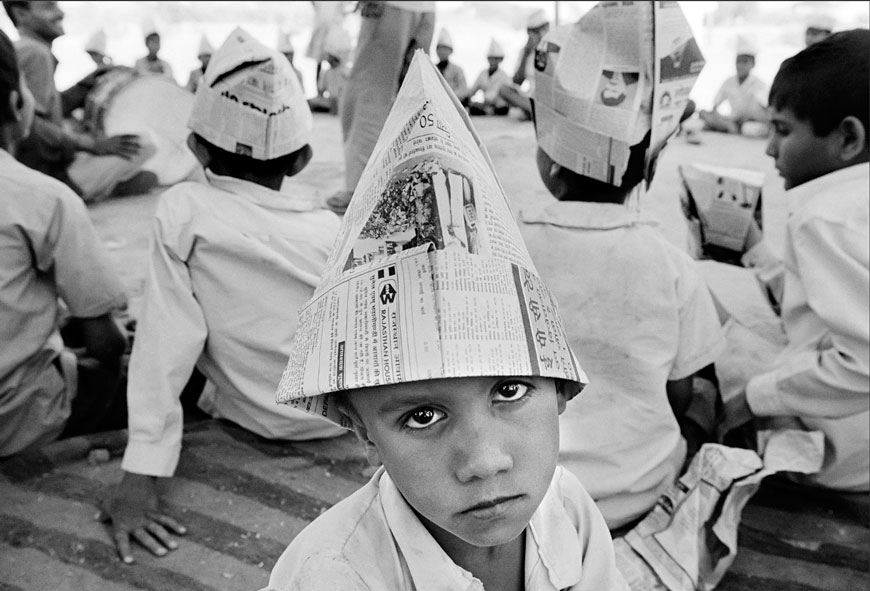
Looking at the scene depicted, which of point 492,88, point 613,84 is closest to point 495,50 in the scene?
point 492,88

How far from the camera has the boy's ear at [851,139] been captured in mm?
2084

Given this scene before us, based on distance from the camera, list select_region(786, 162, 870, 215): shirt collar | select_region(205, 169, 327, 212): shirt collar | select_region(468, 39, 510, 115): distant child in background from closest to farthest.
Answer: select_region(786, 162, 870, 215): shirt collar < select_region(205, 169, 327, 212): shirt collar < select_region(468, 39, 510, 115): distant child in background

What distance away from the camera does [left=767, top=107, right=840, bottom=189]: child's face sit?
2137 mm

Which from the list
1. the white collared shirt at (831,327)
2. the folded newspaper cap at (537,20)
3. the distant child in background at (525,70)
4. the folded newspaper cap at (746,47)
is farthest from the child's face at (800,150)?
the folded newspaper cap at (537,20)

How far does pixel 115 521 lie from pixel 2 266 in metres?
0.69

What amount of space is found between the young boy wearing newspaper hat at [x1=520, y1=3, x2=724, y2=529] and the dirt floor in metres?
0.29

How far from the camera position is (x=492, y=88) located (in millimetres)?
10195

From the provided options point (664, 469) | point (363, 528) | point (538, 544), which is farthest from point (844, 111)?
point (363, 528)

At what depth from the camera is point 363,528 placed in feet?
3.44

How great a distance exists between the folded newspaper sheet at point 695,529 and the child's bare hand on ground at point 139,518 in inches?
40.2

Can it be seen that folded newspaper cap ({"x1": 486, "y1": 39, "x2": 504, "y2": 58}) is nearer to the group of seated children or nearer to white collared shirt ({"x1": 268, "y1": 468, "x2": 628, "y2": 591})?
the group of seated children

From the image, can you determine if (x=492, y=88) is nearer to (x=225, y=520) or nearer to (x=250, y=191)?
(x=250, y=191)

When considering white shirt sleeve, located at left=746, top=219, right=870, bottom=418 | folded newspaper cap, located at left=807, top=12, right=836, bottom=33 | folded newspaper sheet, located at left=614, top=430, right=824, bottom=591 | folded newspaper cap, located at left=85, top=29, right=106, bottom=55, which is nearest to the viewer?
folded newspaper sheet, located at left=614, top=430, right=824, bottom=591

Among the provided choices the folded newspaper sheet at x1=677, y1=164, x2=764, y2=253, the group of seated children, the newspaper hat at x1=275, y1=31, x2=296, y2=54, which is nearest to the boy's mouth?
the group of seated children
